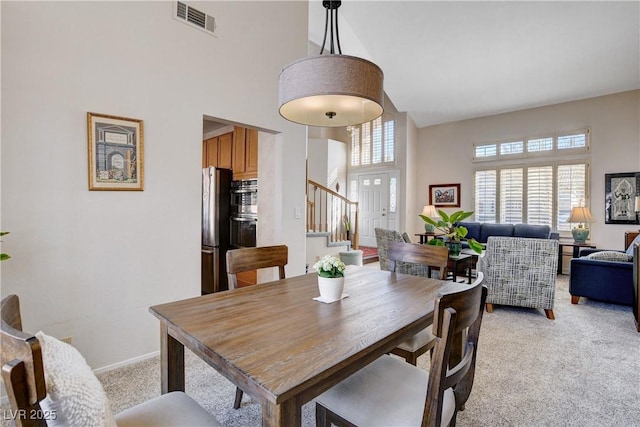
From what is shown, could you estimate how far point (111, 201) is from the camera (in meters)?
2.32

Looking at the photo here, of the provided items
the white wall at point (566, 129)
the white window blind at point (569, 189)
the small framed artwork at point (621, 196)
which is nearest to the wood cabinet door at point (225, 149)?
the white wall at point (566, 129)

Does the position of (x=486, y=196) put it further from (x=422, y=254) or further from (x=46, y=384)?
(x=46, y=384)

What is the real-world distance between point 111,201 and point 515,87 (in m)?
6.74

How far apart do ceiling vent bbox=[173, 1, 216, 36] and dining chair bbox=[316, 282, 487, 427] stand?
2.88 metres

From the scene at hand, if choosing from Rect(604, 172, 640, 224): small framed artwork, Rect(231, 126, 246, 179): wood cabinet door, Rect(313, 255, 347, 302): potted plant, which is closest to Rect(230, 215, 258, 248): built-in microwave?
Rect(231, 126, 246, 179): wood cabinet door

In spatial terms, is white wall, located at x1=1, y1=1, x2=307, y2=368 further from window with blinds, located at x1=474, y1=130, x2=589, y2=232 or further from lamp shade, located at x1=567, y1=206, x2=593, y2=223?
window with blinds, located at x1=474, y1=130, x2=589, y2=232

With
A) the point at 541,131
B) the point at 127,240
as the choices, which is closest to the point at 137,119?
the point at 127,240

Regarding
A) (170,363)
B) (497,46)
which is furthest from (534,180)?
(170,363)

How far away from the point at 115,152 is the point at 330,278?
72.7 inches

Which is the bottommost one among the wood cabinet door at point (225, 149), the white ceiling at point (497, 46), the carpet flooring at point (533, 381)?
the carpet flooring at point (533, 381)

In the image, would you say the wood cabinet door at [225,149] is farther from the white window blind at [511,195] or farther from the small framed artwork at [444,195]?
the white window blind at [511,195]

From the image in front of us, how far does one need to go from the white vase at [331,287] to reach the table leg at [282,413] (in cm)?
71

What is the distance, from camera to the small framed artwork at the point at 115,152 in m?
2.22

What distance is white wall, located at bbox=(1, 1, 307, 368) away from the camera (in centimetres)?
200
